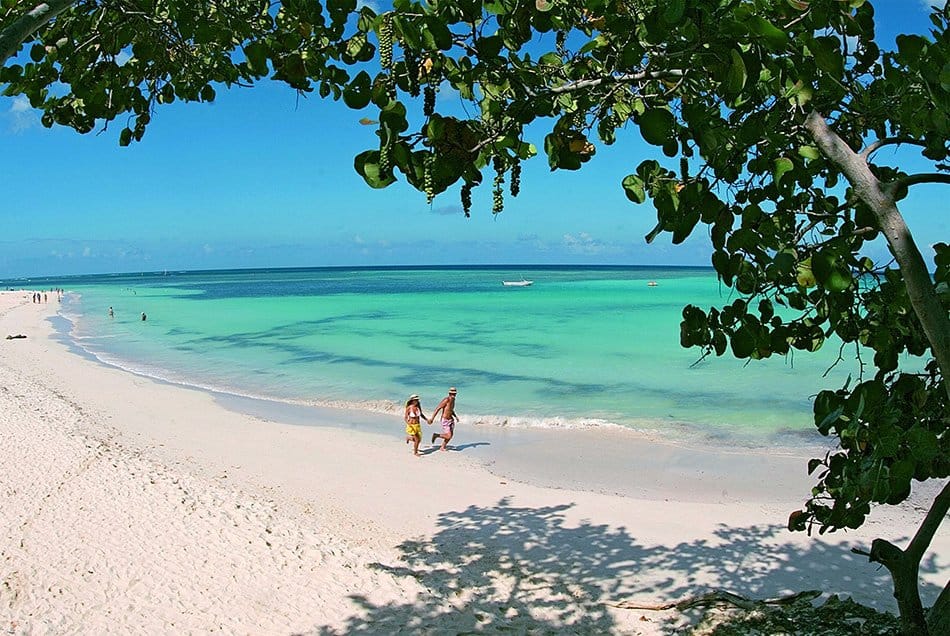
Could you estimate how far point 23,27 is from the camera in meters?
2.49

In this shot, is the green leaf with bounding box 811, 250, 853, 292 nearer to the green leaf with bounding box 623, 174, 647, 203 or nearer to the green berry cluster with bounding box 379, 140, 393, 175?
the green leaf with bounding box 623, 174, 647, 203

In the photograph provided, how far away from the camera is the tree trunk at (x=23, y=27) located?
2.46 metres

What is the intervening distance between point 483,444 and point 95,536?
22.6 ft

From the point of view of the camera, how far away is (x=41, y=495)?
25.4 ft

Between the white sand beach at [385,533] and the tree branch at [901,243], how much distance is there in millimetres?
3493

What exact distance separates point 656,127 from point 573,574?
5.65m

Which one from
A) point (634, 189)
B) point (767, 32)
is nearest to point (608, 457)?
point (634, 189)

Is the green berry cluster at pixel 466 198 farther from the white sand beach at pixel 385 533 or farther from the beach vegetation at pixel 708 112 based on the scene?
the white sand beach at pixel 385 533

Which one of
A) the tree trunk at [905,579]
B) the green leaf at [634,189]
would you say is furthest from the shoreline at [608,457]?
the green leaf at [634,189]

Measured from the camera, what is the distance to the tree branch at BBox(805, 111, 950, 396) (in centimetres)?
244

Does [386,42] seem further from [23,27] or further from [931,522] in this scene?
[931,522]

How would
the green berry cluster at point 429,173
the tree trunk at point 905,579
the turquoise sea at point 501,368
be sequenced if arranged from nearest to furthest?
the green berry cluster at point 429,173 → the tree trunk at point 905,579 → the turquoise sea at point 501,368

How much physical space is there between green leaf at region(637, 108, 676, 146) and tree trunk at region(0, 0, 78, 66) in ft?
7.09

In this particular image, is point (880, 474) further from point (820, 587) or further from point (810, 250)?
point (820, 587)
